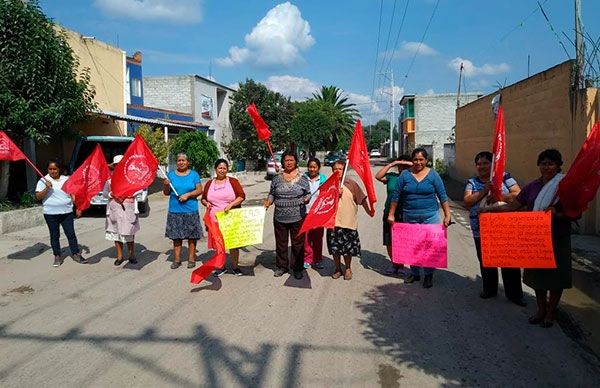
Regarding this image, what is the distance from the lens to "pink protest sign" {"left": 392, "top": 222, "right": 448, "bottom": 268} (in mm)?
5602

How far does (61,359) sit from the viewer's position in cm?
387

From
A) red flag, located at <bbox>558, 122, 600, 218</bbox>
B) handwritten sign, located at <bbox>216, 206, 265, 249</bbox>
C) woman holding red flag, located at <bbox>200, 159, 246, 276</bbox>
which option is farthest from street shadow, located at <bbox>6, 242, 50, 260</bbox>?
red flag, located at <bbox>558, 122, 600, 218</bbox>

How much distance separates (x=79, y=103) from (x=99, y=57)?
6.11m

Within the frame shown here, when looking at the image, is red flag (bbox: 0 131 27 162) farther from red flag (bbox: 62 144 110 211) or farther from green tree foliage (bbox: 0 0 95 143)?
green tree foliage (bbox: 0 0 95 143)

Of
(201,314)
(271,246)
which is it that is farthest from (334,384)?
(271,246)

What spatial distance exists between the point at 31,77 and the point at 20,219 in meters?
3.27

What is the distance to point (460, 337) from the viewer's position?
4281 millimetres

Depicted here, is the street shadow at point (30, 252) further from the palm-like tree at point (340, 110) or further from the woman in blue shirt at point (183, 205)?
the palm-like tree at point (340, 110)

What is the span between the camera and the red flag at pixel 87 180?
7.00 meters

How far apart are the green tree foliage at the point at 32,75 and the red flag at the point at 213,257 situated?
6920mm

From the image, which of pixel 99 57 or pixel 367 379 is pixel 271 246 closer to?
pixel 367 379

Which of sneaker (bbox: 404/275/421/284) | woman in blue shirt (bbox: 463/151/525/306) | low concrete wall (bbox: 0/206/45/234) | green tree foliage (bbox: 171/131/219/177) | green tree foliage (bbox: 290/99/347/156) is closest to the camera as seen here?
woman in blue shirt (bbox: 463/151/525/306)

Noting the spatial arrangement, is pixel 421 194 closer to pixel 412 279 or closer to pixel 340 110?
pixel 412 279

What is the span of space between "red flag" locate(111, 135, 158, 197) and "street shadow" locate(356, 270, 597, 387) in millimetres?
3571
